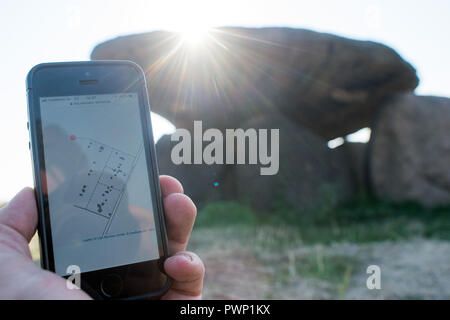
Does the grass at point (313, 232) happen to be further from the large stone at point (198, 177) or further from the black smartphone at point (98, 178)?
the black smartphone at point (98, 178)

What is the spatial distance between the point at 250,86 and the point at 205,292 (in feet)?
15.0

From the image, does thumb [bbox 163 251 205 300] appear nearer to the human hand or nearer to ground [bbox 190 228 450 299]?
the human hand

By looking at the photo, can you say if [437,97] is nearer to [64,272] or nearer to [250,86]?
[250,86]

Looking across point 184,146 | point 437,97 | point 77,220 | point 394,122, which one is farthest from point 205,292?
point 437,97

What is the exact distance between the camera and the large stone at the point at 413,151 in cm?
654

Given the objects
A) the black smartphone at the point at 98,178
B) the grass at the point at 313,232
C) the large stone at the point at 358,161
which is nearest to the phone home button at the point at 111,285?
the black smartphone at the point at 98,178

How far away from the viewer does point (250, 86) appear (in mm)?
6648

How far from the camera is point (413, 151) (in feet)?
22.2

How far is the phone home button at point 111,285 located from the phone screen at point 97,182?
1.3 inches

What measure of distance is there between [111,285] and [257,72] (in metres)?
5.70

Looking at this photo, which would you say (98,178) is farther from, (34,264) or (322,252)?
(322,252)

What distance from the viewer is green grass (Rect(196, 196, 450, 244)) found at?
432cm

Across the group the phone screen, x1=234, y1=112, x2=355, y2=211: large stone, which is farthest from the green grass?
the phone screen

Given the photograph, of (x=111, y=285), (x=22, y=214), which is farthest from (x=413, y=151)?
(x=22, y=214)
